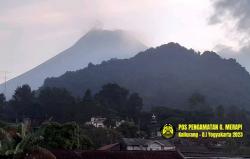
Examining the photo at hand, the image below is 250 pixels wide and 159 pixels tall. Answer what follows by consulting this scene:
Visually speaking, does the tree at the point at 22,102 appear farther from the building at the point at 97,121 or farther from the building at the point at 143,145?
the building at the point at 143,145

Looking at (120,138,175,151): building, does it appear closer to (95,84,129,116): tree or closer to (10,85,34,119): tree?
(10,85,34,119): tree

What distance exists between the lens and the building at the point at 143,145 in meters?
81.3

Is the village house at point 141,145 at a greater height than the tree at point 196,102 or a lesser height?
lesser

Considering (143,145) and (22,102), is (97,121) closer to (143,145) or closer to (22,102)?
(22,102)

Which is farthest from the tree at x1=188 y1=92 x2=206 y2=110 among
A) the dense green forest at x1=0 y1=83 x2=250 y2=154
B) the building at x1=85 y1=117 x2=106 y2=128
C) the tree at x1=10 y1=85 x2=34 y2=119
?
the building at x1=85 y1=117 x2=106 y2=128

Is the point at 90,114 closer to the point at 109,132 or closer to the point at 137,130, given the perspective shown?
the point at 137,130

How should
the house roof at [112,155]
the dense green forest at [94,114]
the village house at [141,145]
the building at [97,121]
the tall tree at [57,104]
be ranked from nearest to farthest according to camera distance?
1. the house roof at [112,155]
2. the dense green forest at [94,114]
3. the village house at [141,145]
4. the building at [97,121]
5. the tall tree at [57,104]

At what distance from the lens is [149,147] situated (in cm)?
8431

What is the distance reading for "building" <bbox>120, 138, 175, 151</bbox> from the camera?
81331mm

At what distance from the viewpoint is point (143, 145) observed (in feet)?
276

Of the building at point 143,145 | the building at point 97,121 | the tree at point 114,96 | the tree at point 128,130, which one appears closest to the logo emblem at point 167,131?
the building at point 143,145

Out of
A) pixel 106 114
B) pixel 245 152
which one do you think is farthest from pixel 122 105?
pixel 245 152

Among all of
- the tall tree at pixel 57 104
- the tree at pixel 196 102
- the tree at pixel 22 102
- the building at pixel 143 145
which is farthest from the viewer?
the tree at pixel 196 102

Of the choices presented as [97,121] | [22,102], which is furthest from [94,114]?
[22,102]
